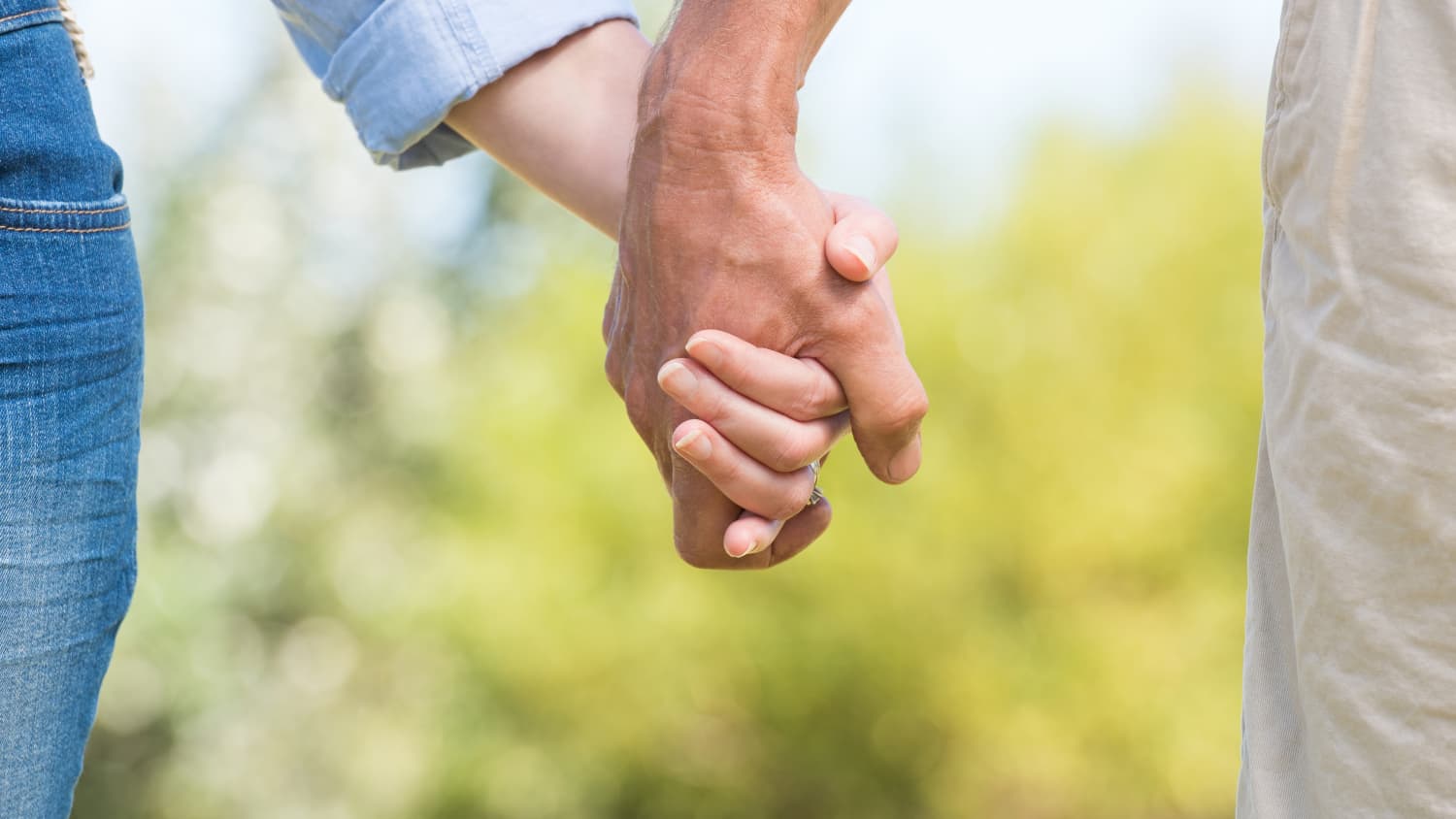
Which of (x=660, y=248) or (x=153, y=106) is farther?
(x=153, y=106)

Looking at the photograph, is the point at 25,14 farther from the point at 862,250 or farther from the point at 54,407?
the point at 862,250

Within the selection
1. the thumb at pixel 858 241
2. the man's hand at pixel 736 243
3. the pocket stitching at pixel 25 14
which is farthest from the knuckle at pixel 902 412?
the pocket stitching at pixel 25 14

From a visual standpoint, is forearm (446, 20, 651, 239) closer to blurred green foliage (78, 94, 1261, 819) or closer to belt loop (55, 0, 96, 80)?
belt loop (55, 0, 96, 80)

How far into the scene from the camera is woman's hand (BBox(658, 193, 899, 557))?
3.77 feet

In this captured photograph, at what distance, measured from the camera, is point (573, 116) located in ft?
4.28

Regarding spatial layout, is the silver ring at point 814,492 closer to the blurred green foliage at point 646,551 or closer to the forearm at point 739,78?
the forearm at point 739,78

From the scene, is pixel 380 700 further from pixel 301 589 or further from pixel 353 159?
pixel 353 159

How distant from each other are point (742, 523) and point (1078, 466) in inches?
168

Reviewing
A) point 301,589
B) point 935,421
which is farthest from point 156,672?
point 935,421

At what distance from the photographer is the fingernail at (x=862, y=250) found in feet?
3.80

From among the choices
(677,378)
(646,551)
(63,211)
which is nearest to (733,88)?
(677,378)

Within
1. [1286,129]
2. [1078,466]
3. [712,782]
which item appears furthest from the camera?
[712,782]

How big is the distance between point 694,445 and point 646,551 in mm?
4641

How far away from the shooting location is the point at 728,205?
1.15 meters
